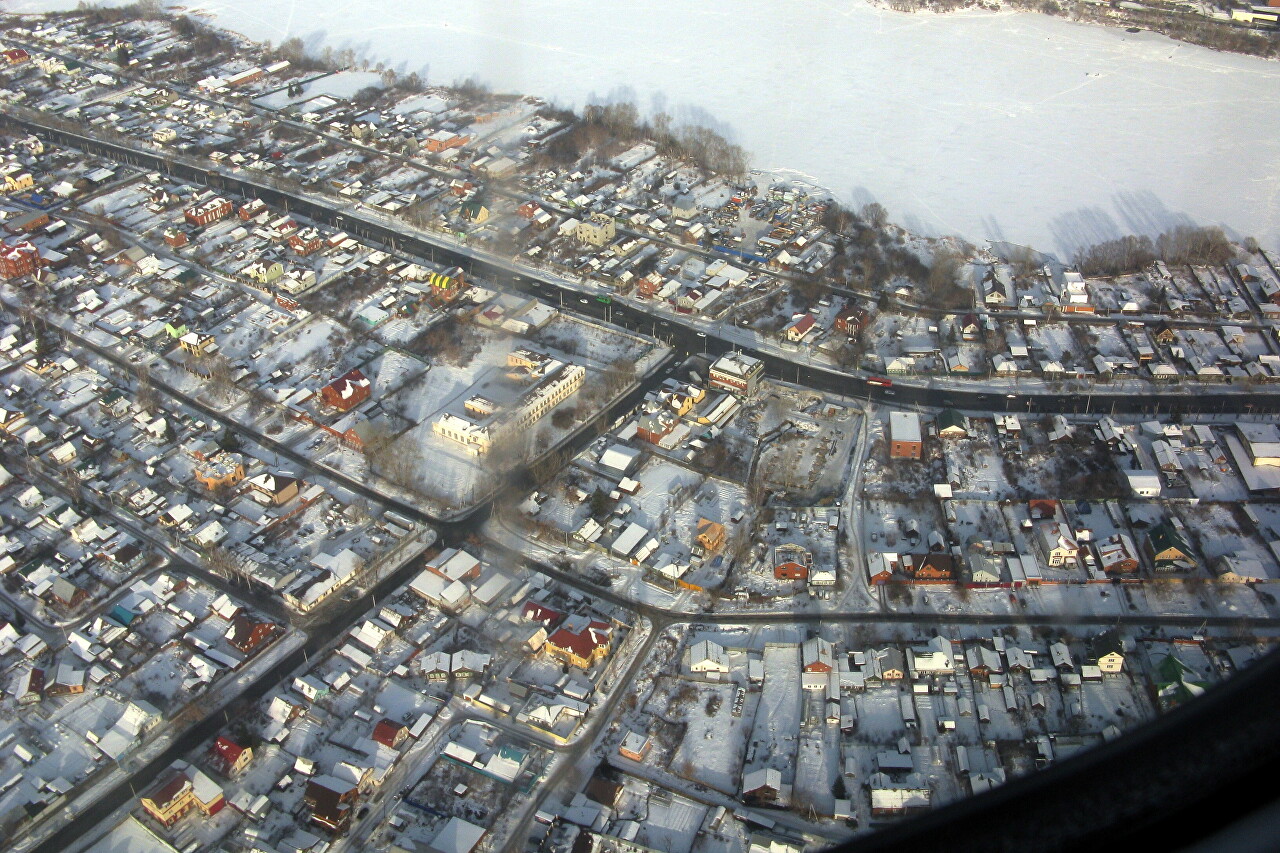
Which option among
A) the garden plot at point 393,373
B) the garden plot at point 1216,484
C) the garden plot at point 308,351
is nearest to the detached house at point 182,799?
the garden plot at point 393,373

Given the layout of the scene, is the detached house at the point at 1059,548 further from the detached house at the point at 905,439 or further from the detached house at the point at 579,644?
the detached house at the point at 579,644

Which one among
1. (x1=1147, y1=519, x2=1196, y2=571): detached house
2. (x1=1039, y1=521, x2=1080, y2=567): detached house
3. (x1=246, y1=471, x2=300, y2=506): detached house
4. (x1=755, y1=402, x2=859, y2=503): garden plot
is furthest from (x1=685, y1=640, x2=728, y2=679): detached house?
(x1=246, y1=471, x2=300, y2=506): detached house

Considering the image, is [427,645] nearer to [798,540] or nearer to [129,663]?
[129,663]

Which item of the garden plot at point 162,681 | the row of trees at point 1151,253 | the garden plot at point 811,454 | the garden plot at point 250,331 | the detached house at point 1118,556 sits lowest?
the garden plot at point 162,681

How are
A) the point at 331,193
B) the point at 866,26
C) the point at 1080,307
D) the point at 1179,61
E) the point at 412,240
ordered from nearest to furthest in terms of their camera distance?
1. the point at 1080,307
2. the point at 412,240
3. the point at 331,193
4. the point at 1179,61
5. the point at 866,26

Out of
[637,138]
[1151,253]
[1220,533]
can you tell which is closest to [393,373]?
[637,138]

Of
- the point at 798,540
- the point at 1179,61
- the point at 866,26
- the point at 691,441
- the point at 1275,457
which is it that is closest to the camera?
the point at 798,540

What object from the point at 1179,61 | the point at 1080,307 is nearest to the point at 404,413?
the point at 1080,307
